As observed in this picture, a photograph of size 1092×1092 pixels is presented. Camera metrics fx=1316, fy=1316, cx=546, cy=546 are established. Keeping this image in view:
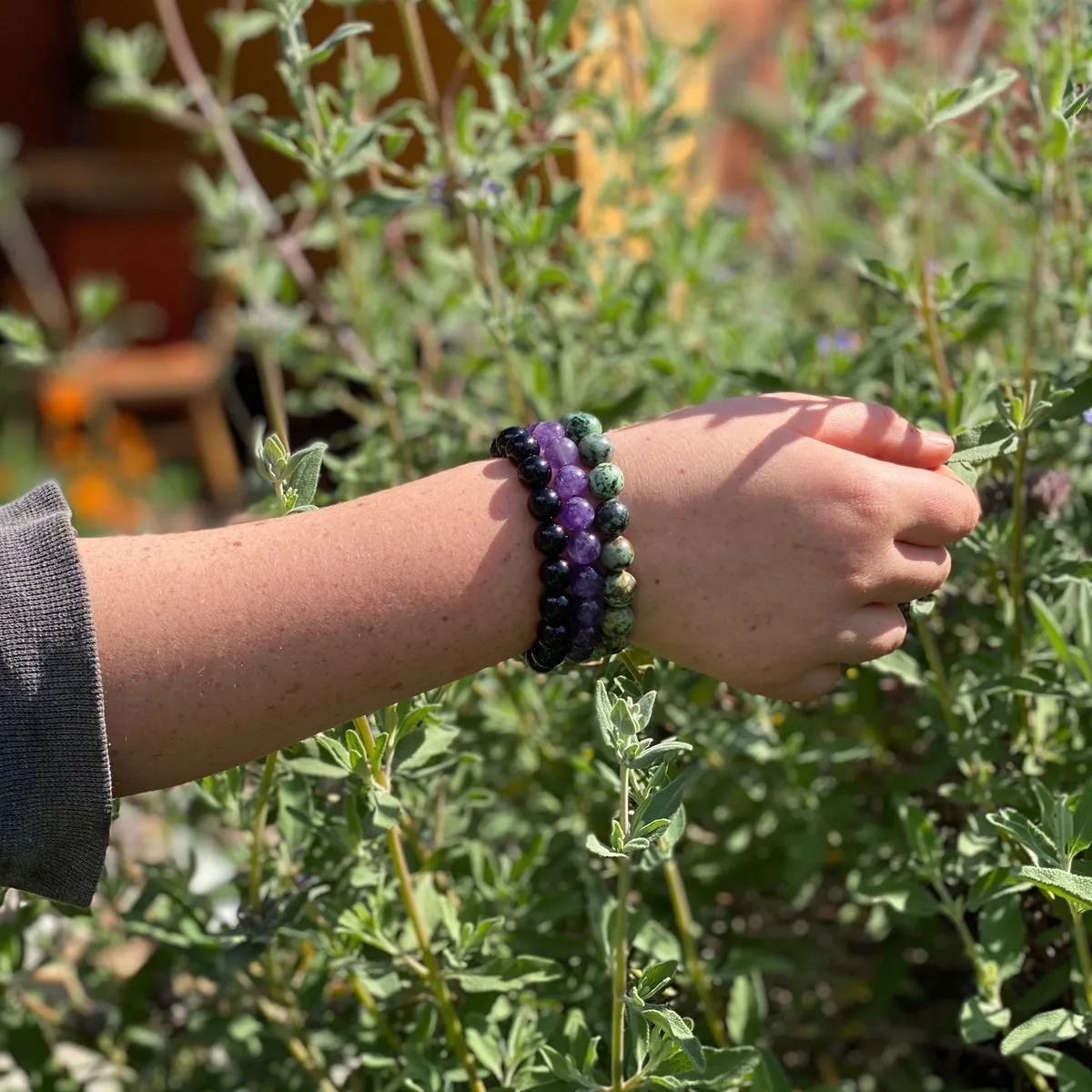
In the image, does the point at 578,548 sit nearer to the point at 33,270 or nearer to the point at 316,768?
the point at 316,768

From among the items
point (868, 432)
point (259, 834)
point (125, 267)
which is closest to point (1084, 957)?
point (868, 432)

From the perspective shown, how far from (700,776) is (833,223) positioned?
107cm

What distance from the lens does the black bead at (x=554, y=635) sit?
861 mm

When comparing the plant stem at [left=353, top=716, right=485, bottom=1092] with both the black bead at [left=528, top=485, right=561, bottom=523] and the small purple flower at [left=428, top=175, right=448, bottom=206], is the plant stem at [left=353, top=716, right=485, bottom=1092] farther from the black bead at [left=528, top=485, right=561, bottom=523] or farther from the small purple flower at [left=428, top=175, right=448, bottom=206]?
the small purple flower at [left=428, top=175, right=448, bottom=206]

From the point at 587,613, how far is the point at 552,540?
5cm

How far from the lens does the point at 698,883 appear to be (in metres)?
1.32

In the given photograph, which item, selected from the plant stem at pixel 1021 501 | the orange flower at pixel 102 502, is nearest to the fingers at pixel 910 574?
the plant stem at pixel 1021 501

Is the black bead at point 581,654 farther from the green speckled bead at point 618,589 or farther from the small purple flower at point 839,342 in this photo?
the small purple flower at point 839,342

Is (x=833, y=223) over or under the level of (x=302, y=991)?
over

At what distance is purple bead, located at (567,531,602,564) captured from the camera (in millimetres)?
848

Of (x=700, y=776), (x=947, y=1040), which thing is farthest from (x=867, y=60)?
(x=947, y=1040)

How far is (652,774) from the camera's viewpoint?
875 mm

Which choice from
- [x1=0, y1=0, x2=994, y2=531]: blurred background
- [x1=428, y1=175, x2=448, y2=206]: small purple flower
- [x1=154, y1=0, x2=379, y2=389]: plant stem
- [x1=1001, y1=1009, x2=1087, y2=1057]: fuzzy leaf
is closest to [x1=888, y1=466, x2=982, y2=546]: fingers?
[x1=1001, y1=1009, x2=1087, y2=1057]: fuzzy leaf

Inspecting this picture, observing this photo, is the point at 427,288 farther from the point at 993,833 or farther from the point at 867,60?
the point at 993,833
